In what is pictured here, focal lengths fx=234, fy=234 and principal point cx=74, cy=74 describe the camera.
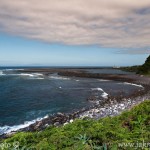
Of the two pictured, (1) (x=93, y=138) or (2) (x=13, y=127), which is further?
(2) (x=13, y=127)

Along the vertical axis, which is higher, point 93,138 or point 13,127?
point 93,138

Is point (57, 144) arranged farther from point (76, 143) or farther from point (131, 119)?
point (131, 119)

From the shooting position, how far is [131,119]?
11211 millimetres

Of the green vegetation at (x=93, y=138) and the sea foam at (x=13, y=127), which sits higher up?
the green vegetation at (x=93, y=138)

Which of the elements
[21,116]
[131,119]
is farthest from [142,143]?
[21,116]

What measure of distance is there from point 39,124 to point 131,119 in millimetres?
11584

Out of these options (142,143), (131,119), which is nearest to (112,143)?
(142,143)

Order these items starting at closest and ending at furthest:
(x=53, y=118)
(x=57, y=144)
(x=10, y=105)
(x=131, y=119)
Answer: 1. (x=57, y=144)
2. (x=131, y=119)
3. (x=53, y=118)
4. (x=10, y=105)

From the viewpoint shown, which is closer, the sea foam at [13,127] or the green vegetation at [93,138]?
the green vegetation at [93,138]

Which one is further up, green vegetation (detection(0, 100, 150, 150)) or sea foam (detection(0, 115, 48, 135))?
green vegetation (detection(0, 100, 150, 150))

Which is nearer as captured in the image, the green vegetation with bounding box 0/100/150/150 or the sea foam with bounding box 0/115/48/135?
the green vegetation with bounding box 0/100/150/150

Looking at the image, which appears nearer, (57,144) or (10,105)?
(57,144)

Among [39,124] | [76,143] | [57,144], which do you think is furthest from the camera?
[39,124]

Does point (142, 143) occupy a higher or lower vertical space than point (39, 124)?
higher
